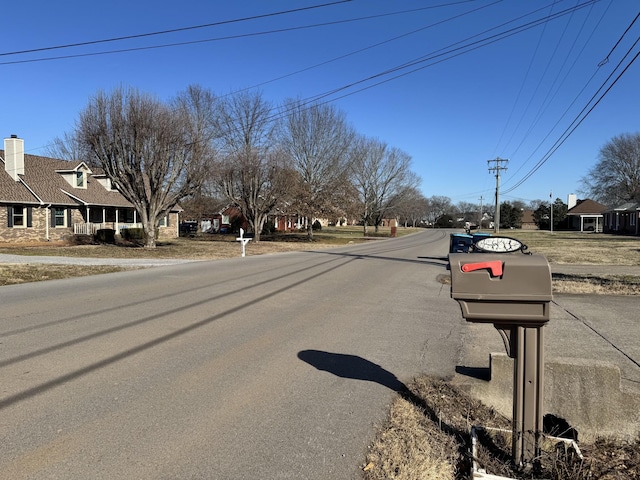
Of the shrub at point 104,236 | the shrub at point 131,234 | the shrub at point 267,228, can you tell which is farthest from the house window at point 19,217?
the shrub at point 267,228

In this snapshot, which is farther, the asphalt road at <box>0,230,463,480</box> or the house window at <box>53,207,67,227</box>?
the house window at <box>53,207,67,227</box>

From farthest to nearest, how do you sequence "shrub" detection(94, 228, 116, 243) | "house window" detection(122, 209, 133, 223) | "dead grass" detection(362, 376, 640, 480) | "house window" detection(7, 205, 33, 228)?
"house window" detection(122, 209, 133, 223), "shrub" detection(94, 228, 116, 243), "house window" detection(7, 205, 33, 228), "dead grass" detection(362, 376, 640, 480)

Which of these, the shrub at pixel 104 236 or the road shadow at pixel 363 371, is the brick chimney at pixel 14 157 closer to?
the shrub at pixel 104 236

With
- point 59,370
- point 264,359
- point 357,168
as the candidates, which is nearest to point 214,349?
point 264,359

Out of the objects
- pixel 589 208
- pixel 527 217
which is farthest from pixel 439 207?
pixel 589 208

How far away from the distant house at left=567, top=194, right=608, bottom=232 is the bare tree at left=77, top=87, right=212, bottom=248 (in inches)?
3033

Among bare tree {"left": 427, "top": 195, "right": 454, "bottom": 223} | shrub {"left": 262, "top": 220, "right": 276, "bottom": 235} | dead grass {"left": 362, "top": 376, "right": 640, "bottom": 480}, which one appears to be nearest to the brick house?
shrub {"left": 262, "top": 220, "right": 276, "bottom": 235}

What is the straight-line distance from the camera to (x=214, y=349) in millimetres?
6180

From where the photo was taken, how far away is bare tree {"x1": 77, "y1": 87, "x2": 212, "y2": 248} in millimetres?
23656

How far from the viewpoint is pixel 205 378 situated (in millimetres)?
5047

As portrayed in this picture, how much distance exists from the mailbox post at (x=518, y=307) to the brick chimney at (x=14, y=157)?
3325 cm

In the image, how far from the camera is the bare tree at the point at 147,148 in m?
23.7

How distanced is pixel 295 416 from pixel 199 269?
534 inches

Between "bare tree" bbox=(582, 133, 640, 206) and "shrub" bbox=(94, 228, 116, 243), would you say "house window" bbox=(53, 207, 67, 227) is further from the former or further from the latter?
"bare tree" bbox=(582, 133, 640, 206)
